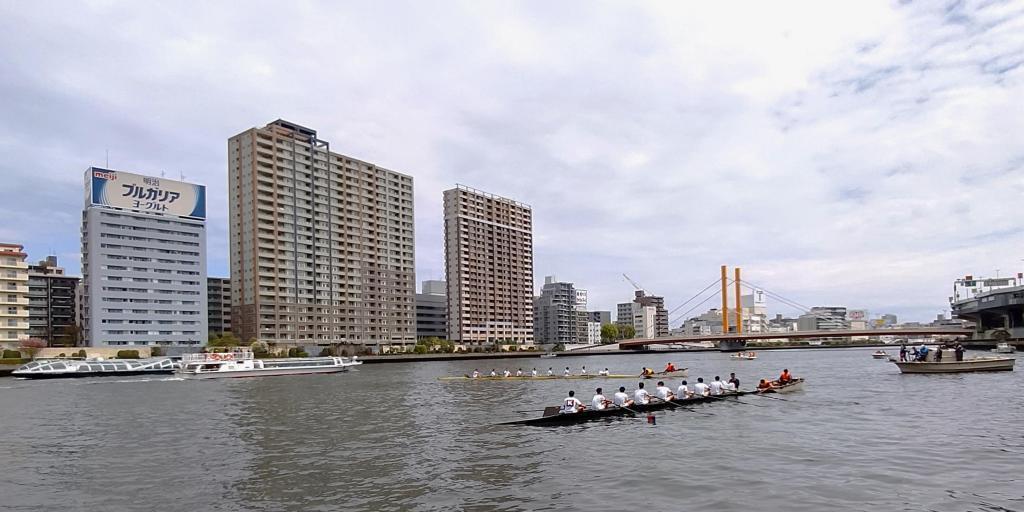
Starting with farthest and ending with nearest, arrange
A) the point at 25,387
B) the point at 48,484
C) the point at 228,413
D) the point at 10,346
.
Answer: the point at 10,346, the point at 25,387, the point at 228,413, the point at 48,484

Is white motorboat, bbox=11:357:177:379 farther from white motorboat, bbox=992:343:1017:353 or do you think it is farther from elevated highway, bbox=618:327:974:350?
white motorboat, bbox=992:343:1017:353

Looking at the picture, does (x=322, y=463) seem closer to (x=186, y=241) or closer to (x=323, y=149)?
(x=186, y=241)

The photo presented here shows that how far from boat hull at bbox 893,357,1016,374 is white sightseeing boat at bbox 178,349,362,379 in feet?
231

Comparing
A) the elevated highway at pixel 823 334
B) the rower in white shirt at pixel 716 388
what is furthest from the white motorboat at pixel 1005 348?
the rower in white shirt at pixel 716 388

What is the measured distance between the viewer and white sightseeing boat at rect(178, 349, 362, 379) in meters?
85.9

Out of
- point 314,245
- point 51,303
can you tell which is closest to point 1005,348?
point 314,245

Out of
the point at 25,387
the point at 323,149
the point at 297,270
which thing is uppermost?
the point at 323,149

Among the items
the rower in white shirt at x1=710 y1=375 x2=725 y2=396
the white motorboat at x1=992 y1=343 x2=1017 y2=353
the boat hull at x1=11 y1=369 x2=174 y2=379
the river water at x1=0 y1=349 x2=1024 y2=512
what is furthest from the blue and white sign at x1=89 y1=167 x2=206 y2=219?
the white motorboat at x1=992 y1=343 x2=1017 y2=353

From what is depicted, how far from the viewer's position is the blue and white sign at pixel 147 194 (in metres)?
121

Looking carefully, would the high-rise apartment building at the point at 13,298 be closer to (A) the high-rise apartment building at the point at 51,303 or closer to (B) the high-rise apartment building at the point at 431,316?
(A) the high-rise apartment building at the point at 51,303

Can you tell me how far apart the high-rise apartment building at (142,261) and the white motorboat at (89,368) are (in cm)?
2520

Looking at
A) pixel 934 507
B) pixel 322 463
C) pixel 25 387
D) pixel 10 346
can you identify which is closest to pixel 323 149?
pixel 10 346

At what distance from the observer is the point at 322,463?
24.7 m

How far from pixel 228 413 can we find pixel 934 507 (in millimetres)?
38233
